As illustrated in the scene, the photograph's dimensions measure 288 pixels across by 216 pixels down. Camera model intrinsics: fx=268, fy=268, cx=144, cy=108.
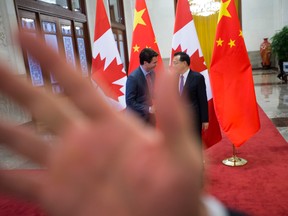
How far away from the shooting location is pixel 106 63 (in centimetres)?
320

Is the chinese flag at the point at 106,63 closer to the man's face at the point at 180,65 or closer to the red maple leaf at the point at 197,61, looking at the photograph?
the red maple leaf at the point at 197,61

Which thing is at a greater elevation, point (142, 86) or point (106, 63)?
point (106, 63)

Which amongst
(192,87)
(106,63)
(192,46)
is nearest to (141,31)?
(106,63)

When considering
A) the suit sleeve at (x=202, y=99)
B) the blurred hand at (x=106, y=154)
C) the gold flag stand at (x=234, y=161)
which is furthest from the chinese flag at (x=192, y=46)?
the blurred hand at (x=106, y=154)

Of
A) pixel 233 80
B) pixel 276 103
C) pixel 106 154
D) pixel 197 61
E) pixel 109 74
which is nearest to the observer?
pixel 106 154

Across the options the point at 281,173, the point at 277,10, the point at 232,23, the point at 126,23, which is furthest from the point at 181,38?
the point at 277,10

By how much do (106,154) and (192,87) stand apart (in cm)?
197

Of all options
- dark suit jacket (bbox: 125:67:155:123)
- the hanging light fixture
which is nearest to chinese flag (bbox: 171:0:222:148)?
dark suit jacket (bbox: 125:67:155:123)

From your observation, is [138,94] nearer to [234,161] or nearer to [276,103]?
[234,161]

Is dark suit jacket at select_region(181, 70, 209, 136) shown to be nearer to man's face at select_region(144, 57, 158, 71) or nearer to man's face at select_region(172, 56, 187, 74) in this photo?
man's face at select_region(172, 56, 187, 74)

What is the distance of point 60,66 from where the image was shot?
0.32 meters

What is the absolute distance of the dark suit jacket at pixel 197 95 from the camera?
A: 2199mm

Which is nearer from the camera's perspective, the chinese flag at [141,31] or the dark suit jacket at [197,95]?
the dark suit jacket at [197,95]

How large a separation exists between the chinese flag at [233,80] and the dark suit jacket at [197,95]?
465 millimetres
